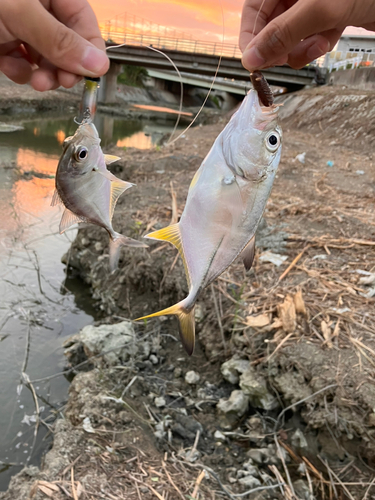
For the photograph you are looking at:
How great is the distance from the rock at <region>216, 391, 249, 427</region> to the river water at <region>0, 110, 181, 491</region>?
5.24ft

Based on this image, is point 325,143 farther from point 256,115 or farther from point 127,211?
point 256,115

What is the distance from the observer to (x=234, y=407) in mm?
3680

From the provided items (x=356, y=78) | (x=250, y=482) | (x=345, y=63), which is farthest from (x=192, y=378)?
(x=345, y=63)

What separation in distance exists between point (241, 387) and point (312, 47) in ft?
9.46

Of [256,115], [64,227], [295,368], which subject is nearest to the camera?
[256,115]

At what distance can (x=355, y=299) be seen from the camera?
412 cm

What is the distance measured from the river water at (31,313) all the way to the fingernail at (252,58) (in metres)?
3.45

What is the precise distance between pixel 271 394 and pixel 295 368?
35 centimetres

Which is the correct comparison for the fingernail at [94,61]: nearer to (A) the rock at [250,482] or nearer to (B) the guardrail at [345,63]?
(A) the rock at [250,482]

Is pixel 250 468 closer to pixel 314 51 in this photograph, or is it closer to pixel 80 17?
pixel 314 51

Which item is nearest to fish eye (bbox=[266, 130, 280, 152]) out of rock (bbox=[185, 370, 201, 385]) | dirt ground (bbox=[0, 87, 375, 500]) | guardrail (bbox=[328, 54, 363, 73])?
dirt ground (bbox=[0, 87, 375, 500])

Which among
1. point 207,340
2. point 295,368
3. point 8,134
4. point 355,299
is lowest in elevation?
point 8,134

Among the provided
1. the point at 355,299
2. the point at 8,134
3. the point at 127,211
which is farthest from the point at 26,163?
the point at 355,299

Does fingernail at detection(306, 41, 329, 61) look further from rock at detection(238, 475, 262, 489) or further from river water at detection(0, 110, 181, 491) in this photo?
river water at detection(0, 110, 181, 491)
